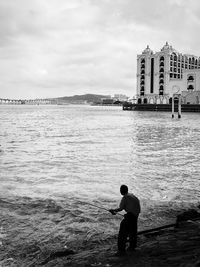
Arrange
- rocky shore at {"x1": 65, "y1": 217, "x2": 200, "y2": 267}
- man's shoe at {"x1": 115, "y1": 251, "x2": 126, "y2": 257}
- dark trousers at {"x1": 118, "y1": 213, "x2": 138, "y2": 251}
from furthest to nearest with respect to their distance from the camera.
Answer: man's shoe at {"x1": 115, "y1": 251, "x2": 126, "y2": 257} < dark trousers at {"x1": 118, "y1": 213, "x2": 138, "y2": 251} < rocky shore at {"x1": 65, "y1": 217, "x2": 200, "y2": 267}

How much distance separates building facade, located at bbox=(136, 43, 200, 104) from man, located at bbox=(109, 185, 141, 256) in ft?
436

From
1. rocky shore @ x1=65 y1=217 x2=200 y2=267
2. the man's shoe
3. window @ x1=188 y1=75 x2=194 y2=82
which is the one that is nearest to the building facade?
window @ x1=188 y1=75 x2=194 y2=82

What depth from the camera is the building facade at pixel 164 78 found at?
138 meters

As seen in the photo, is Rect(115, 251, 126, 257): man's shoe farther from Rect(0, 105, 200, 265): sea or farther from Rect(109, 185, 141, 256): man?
Rect(0, 105, 200, 265): sea

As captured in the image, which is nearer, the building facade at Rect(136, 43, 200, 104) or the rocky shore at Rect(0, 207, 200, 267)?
the rocky shore at Rect(0, 207, 200, 267)

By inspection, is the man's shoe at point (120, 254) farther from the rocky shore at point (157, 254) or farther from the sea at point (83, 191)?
the sea at point (83, 191)

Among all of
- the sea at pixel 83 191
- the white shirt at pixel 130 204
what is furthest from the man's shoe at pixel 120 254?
the sea at pixel 83 191

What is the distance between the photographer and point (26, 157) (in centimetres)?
2855

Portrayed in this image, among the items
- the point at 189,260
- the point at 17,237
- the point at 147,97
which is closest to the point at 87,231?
the point at 17,237

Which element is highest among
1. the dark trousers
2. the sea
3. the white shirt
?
the white shirt

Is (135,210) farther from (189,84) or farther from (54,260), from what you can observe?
(189,84)

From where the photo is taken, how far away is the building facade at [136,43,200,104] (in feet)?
452

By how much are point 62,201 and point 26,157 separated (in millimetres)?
13579

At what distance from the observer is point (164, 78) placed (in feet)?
490
